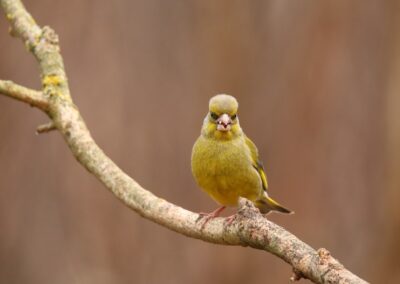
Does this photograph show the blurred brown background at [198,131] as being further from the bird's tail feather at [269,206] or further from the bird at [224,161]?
the bird at [224,161]

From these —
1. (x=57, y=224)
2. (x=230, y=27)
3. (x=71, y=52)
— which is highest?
(x=230, y=27)

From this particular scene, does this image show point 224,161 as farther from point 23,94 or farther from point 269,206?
point 23,94

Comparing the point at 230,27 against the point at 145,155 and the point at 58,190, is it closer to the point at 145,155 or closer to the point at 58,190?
the point at 145,155

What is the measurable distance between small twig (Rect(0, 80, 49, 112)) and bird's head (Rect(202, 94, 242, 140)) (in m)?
0.92

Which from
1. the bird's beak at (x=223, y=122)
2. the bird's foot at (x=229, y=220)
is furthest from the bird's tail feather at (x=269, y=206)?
the bird's foot at (x=229, y=220)

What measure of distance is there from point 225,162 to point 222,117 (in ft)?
0.87

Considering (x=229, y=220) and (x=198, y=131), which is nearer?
(x=229, y=220)

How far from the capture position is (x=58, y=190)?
26.0 ft

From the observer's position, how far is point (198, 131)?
793 centimetres

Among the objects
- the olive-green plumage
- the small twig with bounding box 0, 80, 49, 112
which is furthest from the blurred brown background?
the olive-green plumage

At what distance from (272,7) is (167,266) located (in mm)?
2420

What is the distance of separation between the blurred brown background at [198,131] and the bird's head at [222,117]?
3.13 m

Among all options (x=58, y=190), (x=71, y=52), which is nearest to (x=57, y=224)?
(x=58, y=190)

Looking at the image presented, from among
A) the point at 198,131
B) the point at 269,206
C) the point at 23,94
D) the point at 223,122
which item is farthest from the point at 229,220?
the point at 198,131
